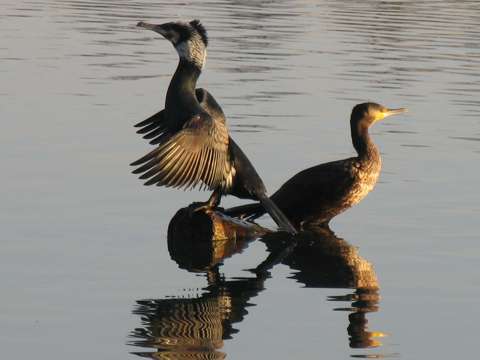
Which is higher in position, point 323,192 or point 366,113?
point 366,113

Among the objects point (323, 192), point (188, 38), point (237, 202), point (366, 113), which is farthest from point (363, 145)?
point (188, 38)

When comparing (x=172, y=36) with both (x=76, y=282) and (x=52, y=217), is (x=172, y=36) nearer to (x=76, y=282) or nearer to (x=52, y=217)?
(x=52, y=217)

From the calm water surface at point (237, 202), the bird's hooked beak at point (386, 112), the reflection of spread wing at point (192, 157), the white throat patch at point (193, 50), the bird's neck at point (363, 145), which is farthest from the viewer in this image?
the bird's hooked beak at point (386, 112)

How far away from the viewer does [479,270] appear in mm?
10383

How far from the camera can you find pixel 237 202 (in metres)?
13.0

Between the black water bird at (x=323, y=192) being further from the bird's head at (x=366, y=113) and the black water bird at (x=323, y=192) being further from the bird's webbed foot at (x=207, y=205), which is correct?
the bird's webbed foot at (x=207, y=205)

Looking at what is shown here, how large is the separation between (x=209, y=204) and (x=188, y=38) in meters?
1.48

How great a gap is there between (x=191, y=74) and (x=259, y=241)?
4.93 feet

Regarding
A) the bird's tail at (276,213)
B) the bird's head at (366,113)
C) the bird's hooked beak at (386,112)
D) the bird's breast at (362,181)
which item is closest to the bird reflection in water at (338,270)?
the bird's tail at (276,213)

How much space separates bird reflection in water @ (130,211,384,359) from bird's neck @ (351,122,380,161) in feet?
2.57

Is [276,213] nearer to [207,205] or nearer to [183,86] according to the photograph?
[207,205]

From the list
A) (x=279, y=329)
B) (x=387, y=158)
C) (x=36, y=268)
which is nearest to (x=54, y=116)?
(x=387, y=158)

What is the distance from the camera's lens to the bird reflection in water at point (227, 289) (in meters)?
8.36

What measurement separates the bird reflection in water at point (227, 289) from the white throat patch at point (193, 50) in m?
1.47
